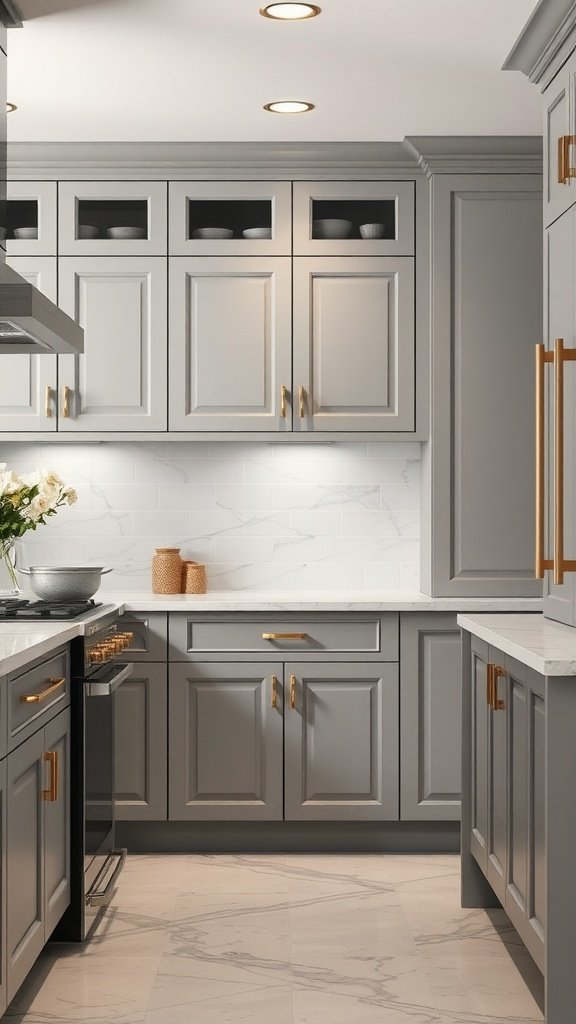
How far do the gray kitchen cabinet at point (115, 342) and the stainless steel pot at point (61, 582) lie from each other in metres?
0.87

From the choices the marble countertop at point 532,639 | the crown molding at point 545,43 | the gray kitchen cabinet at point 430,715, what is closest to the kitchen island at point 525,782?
the marble countertop at point 532,639

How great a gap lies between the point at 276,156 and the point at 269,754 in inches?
90.5

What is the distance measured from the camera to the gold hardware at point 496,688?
9.78 feet

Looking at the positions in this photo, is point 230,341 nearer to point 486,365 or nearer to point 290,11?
point 486,365

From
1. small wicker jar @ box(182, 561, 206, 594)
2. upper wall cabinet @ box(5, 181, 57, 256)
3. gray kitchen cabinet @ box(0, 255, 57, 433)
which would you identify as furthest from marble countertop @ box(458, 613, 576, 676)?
upper wall cabinet @ box(5, 181, 57, 256)

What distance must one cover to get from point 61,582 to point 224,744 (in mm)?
942

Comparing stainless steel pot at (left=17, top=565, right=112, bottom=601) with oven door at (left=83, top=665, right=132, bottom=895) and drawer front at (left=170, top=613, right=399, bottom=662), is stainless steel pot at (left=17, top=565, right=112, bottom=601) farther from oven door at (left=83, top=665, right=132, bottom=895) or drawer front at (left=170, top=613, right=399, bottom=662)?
drawer front at (left=170, top=613, right=399, bottom=662)

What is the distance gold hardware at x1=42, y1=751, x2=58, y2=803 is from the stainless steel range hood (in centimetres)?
111

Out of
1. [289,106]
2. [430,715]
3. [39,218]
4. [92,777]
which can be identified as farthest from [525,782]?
[39,218]

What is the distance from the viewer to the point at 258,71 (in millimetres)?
3510

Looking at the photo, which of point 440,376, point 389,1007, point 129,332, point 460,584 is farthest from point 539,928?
point 129,332

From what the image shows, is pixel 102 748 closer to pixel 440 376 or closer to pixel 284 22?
pixel 440 376

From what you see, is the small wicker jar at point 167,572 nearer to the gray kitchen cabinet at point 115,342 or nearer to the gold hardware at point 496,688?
the gray kitchen cabinet at point 115,342

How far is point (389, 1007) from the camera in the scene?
9.18 ft
